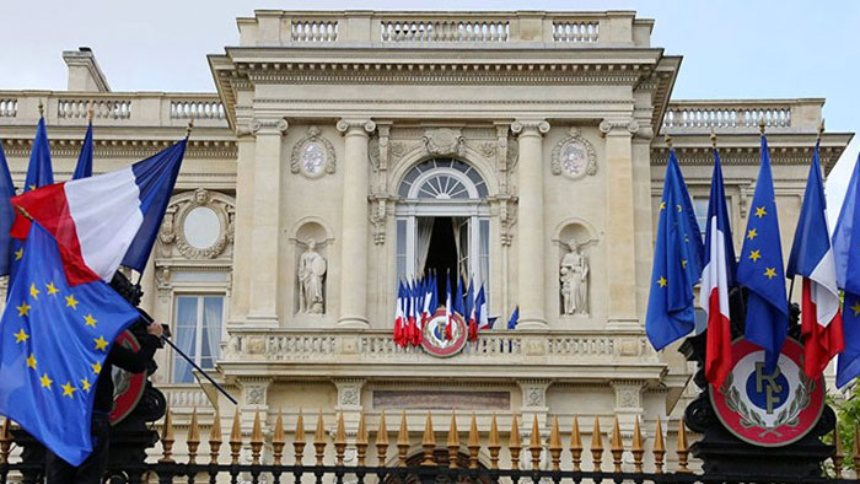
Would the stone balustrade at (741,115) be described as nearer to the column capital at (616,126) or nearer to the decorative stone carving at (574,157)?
the column capital at (616,126)

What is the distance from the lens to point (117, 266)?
1221 centimetres

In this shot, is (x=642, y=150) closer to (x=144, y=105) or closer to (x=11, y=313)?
(x=144, y=105)

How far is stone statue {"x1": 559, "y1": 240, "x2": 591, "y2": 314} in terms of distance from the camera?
35000mm

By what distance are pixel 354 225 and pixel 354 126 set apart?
2461mm

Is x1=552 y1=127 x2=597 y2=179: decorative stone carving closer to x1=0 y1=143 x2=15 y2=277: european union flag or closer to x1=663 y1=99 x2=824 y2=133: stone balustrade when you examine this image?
x1=663 y1=99 x2=824 y2=133: stone balustrade

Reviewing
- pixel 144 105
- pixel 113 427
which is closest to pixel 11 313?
pixel 113 427

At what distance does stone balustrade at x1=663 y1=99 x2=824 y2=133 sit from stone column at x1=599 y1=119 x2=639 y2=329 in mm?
6382

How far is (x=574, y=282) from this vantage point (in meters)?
Result: 35.1

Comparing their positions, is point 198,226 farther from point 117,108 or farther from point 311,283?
point 311,283

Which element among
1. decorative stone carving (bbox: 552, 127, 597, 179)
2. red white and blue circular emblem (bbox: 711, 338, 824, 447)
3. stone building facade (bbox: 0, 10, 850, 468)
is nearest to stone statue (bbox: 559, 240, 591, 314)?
stone building facade (bbox: 0, 10, 850, 468)

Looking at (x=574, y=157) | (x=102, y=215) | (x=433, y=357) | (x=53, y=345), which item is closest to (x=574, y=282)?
(x=574, y=157)

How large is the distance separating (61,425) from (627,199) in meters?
25.4

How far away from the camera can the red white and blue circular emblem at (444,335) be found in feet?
109

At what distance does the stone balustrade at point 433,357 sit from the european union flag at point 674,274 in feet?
64.1
